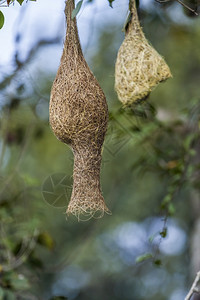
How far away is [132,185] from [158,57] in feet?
18.8

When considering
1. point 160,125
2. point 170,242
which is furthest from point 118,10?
point 170,242

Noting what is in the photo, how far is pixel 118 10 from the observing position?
2469 millimetres

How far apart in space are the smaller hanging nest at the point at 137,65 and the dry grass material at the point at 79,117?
9.5 inches

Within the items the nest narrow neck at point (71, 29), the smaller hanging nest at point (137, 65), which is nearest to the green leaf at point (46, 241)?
the smaller hanging nest at point (137, 65)

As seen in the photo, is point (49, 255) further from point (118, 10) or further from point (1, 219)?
point (118, 10)

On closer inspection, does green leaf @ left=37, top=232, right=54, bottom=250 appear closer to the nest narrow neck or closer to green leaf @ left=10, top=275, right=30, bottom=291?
green leaf @ left=10, top=275, right=30, bottom=291

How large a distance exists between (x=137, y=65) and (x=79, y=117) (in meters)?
0.37

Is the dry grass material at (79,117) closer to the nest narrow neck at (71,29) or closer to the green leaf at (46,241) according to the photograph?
the nest narrow neck at (71,29)

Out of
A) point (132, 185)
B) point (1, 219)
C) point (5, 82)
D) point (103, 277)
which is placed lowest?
point (103, 277)

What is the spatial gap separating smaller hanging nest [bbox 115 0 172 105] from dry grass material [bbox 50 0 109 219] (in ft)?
0.79

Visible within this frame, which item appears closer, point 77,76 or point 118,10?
point 77,76

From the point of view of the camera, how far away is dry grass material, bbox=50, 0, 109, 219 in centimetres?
153

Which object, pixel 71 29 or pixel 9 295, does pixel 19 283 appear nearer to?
pixel 9 295

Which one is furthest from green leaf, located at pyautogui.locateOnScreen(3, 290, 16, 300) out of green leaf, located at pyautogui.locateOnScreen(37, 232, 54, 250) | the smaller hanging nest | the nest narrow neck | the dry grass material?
the nest narrow neck
